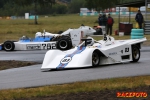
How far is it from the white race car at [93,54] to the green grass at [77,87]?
235 centimetres

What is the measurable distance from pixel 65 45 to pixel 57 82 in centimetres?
978

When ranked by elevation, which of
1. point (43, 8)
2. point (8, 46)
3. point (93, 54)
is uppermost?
point (43, 8)

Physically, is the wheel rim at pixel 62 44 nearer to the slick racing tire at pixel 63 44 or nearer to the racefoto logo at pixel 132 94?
the slick racing tire at pixel 63 44

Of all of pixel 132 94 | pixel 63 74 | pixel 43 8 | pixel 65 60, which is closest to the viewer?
pixel 132 94

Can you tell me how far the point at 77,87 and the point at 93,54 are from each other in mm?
3341

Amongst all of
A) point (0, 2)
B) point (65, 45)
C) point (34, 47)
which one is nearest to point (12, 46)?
point (34, 47)

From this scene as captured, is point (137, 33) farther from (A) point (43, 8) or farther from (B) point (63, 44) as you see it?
(A) point (43, 8)

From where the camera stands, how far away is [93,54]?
1266 cm

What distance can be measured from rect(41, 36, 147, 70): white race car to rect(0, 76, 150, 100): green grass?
2345mm

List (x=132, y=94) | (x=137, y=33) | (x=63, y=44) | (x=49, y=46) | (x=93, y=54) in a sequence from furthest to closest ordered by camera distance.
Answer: (x=137, y=33) < (x=49, y=46) < (x=63, y=44) < (x=93, y=54) < (x=132, y=94)

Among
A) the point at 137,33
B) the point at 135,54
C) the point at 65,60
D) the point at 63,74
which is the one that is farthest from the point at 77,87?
the point at 137,33

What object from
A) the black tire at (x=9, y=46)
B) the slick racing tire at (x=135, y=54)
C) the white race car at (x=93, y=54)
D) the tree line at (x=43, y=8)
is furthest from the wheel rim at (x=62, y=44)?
the tree line at (x=43, y=8)

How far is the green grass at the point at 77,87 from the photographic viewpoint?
28.5ft

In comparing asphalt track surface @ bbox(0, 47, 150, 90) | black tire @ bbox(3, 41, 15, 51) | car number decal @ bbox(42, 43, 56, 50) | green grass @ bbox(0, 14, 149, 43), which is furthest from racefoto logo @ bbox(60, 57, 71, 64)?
green grass @ bbox(0, 14, 149, 43)
